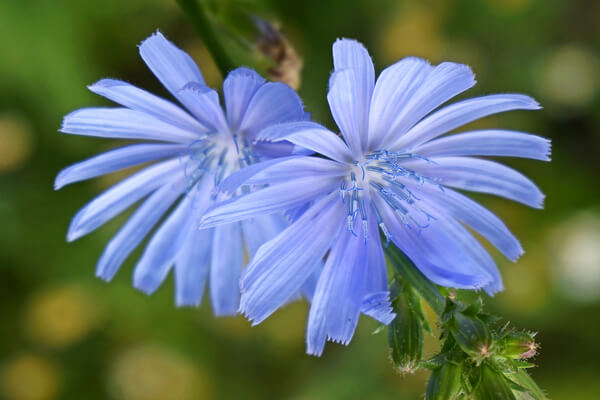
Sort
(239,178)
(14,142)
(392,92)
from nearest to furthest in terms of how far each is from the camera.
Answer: (239,178)
(392,92)
(14,142)

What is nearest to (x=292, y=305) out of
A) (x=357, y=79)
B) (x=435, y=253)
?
(x=435, y=253)

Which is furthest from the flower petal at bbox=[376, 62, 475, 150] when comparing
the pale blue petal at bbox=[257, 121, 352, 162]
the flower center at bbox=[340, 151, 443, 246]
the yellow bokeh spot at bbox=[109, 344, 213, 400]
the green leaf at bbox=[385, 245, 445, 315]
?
the yellow bokeh spot at bbox=[109, 344, 213, 400]

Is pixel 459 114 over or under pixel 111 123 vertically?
over

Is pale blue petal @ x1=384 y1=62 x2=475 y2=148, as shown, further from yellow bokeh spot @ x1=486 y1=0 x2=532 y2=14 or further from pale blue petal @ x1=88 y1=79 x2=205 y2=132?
yellow bokeh spot @ x1=486 y1=0 x2=532 y2=14

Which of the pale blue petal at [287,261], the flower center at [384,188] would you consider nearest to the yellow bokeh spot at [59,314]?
the pale blue petal at [287,261]

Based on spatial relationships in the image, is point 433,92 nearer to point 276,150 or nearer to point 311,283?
point 276,150

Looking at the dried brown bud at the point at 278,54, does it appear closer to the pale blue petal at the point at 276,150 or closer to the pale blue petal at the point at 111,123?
the pale blue petal at the point at 276,150

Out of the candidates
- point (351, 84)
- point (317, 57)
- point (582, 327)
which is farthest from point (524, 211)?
point (351, 84)
